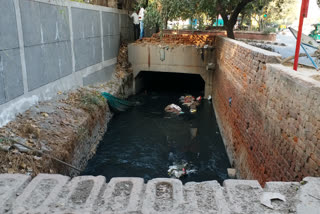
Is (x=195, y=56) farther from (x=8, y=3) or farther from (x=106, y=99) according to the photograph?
(x=8, y=3)

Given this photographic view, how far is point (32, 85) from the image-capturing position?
720cm

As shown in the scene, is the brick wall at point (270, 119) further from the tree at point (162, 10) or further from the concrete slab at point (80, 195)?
the tree at point (162, 10)

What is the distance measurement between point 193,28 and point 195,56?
361 inches

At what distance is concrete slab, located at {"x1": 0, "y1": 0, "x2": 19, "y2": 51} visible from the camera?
19.5 feet

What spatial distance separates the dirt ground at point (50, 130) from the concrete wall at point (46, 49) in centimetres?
31

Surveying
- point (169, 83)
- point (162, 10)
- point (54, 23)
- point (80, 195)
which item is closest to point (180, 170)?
point (80, 195)

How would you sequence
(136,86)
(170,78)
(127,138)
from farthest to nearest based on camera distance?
1. (170,78)
2. (136,86)
3. (127,138)

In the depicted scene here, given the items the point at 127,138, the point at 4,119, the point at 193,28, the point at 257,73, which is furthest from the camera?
the point at 193,28

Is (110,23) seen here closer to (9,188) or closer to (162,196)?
(9,188)

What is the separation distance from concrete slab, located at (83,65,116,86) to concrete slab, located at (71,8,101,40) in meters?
1.54

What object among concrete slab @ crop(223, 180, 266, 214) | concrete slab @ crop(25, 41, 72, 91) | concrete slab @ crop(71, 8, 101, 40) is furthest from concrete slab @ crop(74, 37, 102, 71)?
concrete slab @ crop(223, 180, 266, 214)

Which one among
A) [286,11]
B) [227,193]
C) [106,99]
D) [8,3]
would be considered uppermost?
[286,11]

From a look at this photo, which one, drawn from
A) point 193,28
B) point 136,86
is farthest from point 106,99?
point 193,28

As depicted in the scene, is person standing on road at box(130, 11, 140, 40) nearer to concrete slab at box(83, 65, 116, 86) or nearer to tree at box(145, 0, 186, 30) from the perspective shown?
tree at box(145, 0, 186, 30)
